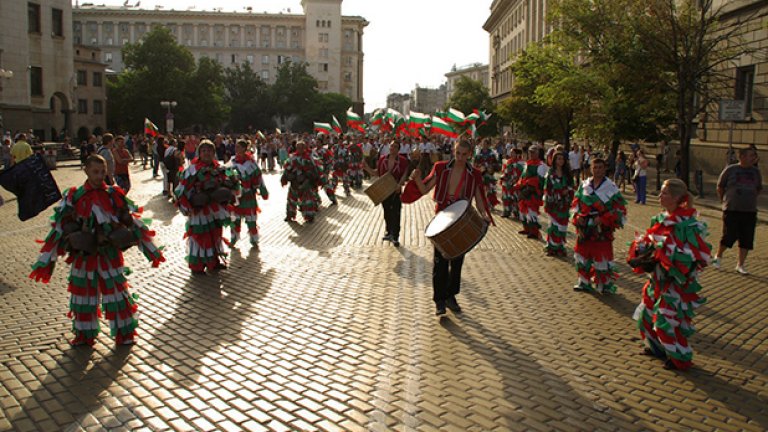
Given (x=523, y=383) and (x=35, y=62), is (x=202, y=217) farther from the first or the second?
(x=35, y=62)

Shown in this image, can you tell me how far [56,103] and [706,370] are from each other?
2440 inches

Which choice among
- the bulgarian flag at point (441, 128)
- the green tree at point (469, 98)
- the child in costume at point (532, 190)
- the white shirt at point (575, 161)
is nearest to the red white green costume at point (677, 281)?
the child in costume at point (532, 190)

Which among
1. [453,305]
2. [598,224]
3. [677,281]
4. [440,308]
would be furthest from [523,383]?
[598,224]

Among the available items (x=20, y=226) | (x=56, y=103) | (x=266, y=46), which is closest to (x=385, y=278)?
(x=20, y=226)

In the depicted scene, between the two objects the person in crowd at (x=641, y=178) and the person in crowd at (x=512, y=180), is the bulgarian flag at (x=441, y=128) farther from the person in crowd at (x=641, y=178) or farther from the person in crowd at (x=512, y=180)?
the person in crowd at (x=512, y=180)

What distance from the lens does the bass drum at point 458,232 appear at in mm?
7445

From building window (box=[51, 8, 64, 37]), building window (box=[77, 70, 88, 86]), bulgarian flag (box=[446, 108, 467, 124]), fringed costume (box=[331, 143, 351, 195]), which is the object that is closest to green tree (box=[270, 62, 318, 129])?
building window (box=[77, 70, 88, 86])

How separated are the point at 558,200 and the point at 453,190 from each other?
4.16 metres

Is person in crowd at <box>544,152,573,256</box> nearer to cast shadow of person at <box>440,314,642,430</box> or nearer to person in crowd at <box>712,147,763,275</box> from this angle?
person in crowd at <box>712,147,763,275</box>

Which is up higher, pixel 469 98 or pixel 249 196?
pixel 469 98

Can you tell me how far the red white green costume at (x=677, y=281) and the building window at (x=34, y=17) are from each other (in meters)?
49.0

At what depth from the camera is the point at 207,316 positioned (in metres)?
7.98

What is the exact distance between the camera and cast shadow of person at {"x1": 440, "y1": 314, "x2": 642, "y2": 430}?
5.32 meters

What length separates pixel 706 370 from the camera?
6.45 metres
